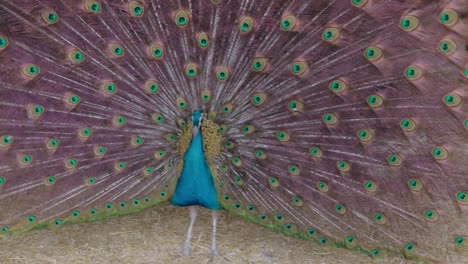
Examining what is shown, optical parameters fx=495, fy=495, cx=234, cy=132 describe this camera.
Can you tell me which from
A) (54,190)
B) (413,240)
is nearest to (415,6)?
(413,240)

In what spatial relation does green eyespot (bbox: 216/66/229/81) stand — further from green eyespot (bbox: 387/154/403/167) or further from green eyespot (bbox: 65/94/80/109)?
green eyespot (bbox: 387/154/403/167)

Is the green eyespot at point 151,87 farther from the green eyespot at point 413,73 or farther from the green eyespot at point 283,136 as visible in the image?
Answer: the green eyespot at point 413,73

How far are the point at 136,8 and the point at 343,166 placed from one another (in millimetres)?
1354

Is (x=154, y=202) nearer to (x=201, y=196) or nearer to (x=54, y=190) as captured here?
(x=201, y=196)

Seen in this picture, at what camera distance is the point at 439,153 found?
2.48 metres

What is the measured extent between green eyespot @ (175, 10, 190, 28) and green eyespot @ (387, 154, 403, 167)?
1.26 m

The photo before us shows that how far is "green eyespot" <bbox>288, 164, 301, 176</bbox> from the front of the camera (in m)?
2.75

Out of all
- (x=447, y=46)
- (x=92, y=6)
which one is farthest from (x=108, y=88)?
(x=447, y=46)

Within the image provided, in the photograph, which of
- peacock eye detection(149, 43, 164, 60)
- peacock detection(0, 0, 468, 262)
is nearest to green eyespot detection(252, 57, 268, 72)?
peacock detection(0, 0, 468, 262)

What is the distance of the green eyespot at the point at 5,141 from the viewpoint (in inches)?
103

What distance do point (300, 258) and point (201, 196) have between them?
2.25 feet

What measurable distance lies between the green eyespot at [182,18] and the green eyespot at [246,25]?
27cm

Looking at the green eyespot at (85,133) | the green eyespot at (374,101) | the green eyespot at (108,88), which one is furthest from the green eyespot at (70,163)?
the green eyespot at (374,101)

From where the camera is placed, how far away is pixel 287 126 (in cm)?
268
